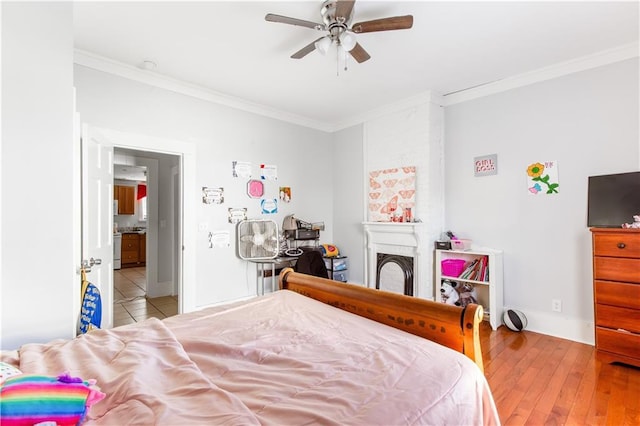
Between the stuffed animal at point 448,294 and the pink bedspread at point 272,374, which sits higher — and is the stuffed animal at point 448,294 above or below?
below

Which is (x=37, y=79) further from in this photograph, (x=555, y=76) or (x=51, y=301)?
(x=555, y=76)

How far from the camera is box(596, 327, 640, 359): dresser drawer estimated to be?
224cm

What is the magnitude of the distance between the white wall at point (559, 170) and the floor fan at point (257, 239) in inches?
90.7

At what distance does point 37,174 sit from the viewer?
1548 mm

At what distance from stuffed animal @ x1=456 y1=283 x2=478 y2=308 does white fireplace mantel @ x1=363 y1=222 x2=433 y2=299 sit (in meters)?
0.33

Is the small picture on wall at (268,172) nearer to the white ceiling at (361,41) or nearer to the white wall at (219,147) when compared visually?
the white wall at (219,147)

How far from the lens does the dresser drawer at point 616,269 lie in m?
2.25

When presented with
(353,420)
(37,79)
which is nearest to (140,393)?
(353,420)

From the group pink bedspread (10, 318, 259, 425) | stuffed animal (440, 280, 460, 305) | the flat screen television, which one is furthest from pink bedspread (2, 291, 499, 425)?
the flat screen television

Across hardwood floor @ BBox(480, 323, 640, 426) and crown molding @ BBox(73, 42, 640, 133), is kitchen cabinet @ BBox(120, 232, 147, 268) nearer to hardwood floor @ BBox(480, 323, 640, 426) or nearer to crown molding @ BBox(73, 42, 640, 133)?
crown molding @ BBox(73, 42, 640, 133)

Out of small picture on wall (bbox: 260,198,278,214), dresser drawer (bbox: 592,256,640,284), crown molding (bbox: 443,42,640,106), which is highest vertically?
crown molding (bbox: 443,42,640,106)

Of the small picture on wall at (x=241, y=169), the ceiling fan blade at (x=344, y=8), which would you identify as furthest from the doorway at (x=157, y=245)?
the ceiling fan blade at (x=344, y=8)

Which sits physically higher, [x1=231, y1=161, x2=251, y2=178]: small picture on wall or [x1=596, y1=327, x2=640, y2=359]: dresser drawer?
[x1=231, y1=161, x2=251, y2=178]: small picture on wall

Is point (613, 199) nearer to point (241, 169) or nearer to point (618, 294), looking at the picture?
point (618, 294)
